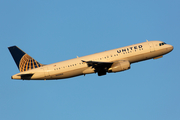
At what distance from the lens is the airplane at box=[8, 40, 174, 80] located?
54688 mm

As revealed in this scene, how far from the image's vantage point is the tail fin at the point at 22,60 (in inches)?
2218

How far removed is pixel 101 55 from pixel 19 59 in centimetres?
1742

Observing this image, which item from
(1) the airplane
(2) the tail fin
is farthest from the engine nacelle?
(2) the tail fin

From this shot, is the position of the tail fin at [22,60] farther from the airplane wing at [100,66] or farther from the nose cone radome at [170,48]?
the nose cone radome at [170,48]

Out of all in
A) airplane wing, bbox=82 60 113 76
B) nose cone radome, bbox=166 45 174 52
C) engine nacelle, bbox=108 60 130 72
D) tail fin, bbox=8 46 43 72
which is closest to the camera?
engine nacelle, bbox=108 60 130 72

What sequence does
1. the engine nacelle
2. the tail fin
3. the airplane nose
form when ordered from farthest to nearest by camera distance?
the airplane nose < the tail fin < the engine nacelle

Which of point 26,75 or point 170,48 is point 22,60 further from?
point 170,48

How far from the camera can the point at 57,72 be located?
181ft

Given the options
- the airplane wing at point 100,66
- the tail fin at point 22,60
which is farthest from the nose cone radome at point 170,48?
the tail fin at point 22,60

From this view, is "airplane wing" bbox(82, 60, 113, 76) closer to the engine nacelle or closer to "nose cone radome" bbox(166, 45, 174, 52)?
the engine nacelle

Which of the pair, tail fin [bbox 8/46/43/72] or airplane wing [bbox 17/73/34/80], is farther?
tail fin [bbox 8/46/43/72]

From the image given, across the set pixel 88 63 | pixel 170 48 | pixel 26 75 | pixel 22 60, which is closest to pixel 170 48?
pixel 170 48

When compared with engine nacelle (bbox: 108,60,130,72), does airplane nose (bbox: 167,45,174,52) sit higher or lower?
higher

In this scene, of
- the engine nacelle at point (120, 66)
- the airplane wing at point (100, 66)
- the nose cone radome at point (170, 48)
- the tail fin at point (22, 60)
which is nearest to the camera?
the engine nacelle at point (120, 66)
